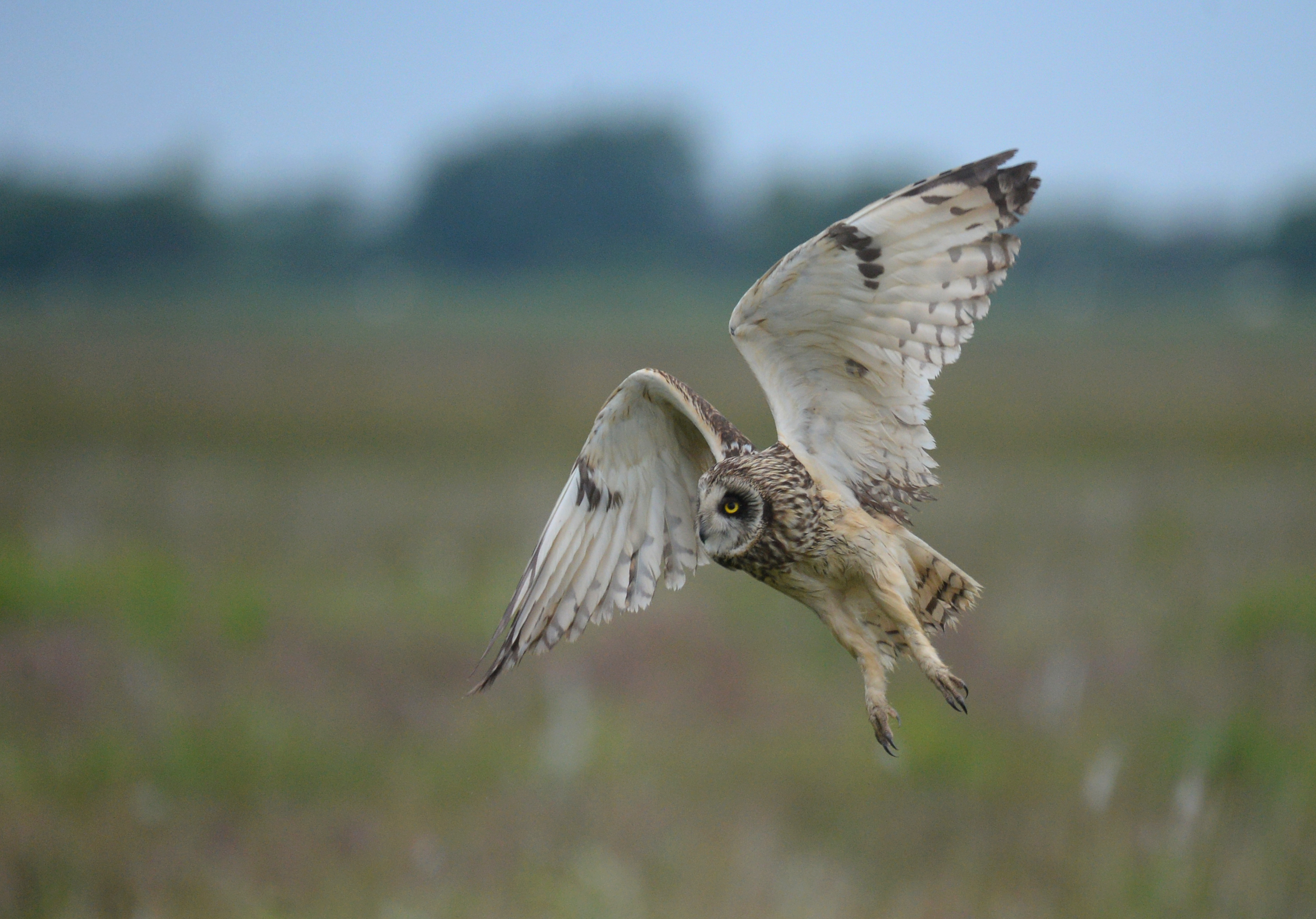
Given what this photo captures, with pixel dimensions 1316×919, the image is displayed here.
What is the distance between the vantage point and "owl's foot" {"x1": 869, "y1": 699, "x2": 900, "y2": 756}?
1.92 metres

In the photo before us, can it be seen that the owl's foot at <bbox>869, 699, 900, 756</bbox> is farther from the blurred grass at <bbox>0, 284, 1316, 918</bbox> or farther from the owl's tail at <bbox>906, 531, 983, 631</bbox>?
the blurred grass at <bbox>0, 284, 1316, 918</bbox>

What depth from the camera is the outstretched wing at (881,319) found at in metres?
2.32

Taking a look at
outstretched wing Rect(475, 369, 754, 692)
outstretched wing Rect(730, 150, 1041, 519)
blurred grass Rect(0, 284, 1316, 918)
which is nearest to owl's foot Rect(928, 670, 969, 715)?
outstretched wing Rect(730, 150, 1041, 519)

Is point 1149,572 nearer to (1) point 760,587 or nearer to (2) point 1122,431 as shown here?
(1) point 760,587

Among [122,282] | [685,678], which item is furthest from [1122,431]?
[122,282]

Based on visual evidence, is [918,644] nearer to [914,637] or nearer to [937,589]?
[914,637]

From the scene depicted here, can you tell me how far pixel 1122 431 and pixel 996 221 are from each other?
1675 cm

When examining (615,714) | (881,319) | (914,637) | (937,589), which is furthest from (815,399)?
(615,714)

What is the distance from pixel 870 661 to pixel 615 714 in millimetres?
6657

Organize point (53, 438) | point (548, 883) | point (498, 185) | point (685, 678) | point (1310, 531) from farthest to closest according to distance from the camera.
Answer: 1. point (498, 185)
2. point (53, 438)
3. point (1310, 531)
4. point (685, 678)
5. point (548, 883)

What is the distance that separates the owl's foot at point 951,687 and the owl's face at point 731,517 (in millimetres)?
417

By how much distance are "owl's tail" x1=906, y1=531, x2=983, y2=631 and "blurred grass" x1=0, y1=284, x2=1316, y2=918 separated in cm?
179

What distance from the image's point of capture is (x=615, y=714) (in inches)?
336

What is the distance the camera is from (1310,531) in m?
11.6
